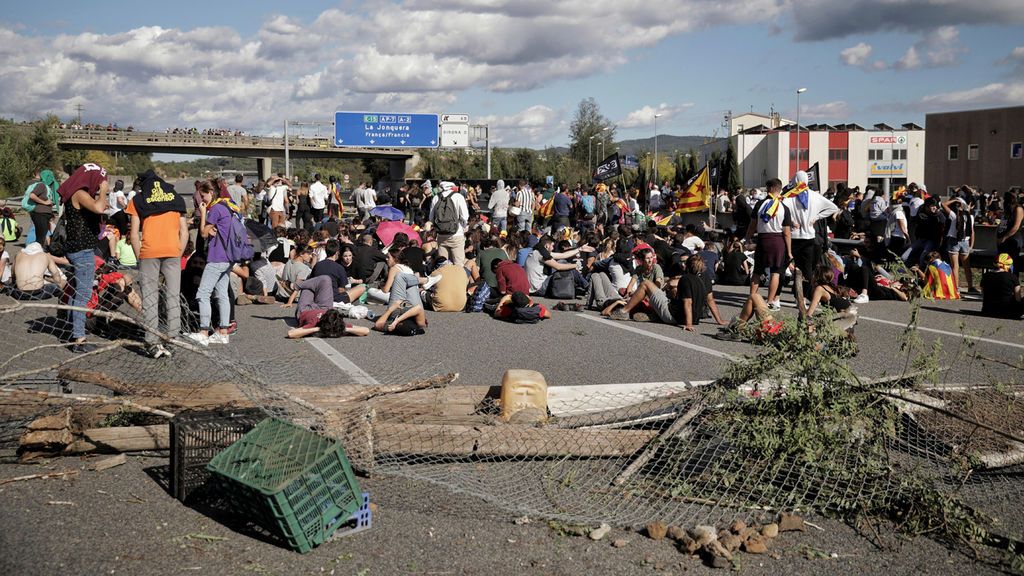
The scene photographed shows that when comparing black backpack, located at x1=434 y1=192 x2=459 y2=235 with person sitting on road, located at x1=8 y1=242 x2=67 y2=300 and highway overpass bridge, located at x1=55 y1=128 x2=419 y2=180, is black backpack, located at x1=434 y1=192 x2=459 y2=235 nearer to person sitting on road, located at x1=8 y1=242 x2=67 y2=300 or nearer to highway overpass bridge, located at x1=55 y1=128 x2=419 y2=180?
person sitting on road, located at x1=8 y1=242 x2=67 y2=300

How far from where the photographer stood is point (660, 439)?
5.77 metres

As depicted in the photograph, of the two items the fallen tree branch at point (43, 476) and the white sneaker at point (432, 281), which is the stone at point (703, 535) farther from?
the white sneaker at point (432, 281)

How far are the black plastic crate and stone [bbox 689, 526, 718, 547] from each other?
267 cm

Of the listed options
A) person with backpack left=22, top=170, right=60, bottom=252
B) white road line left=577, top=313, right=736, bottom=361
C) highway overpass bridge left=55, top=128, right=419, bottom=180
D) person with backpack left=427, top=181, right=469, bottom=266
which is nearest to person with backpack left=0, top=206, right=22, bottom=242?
person with backpack left=22, top=170, right=60, bottom=252

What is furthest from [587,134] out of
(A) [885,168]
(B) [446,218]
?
(B) [446,218]

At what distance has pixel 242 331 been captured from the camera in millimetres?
11359

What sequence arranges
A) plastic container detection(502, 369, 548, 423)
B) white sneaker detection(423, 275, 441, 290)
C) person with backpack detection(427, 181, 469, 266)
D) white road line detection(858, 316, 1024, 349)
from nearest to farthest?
plastic container detection(502, 369, 548, 423) < white road line detection(858, 316, 1024, 349) < white sneaker detection(423, 275, 441, 290) < person with backpack detection(427, 181, 469, 266)

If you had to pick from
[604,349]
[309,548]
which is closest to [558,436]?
[309,548]

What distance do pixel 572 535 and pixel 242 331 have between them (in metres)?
7.60

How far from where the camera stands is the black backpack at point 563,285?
48.3ft

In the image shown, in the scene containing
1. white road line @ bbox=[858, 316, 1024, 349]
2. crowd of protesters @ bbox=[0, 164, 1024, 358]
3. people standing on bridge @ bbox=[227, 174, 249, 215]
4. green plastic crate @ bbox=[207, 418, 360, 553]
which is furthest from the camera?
people standing on bridge @ bbox=[227, 174, 249, 215]

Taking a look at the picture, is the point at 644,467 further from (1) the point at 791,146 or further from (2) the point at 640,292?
(1) the point at 791,146

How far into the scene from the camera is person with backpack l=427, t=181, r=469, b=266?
16.4m

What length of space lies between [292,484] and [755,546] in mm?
2394
